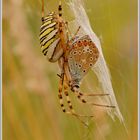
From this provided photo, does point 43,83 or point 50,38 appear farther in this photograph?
point 43,83

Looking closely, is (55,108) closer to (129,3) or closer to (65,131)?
(65,131)

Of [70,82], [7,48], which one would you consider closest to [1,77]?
[7,48]
